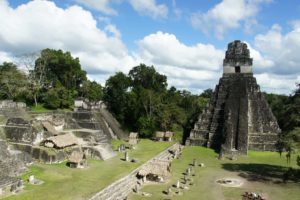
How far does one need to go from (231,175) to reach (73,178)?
1116cm

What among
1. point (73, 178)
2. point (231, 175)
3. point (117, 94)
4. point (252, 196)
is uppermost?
point (117, 94)

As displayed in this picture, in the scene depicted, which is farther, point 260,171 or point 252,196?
point 260,171

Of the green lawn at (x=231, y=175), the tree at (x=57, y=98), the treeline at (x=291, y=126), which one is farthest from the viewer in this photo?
the tree at (x=57, y=98)

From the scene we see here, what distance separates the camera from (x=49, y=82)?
42438mm

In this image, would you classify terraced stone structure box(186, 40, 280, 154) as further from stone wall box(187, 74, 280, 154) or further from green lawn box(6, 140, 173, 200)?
green lawn box(6, 140, 173, 200)

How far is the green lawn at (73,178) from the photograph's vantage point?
16.3m

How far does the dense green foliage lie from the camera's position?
4025 cm

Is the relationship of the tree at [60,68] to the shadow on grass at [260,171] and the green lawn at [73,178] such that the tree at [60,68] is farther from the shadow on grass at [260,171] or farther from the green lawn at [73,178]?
the shadow on grass at [260,171]

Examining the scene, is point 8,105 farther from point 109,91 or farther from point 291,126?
point 291,126

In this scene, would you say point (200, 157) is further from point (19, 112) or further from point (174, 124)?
point (19, 112)

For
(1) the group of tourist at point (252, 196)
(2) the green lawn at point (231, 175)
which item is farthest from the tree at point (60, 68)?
(1) the group of tourist at point (252, 196)

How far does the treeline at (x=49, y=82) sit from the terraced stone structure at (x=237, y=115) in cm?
1651

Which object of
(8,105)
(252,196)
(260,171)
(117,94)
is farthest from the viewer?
(117,94)

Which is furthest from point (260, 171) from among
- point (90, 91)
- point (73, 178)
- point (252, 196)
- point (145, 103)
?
point (90, 91)
